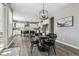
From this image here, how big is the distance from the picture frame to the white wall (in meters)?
0.15

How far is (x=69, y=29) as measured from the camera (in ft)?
18.2

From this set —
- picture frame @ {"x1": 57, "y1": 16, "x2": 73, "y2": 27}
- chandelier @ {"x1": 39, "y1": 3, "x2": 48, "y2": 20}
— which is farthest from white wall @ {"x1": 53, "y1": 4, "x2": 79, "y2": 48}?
chandelier @ {"x1": 39, "y1": 3, "x2": 48, "y2": 20}

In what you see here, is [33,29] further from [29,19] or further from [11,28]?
[11,28]

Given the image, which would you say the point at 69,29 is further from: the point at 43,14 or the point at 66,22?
the point at 43,14

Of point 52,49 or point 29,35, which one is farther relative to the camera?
point 29,35

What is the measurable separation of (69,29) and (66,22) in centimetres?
38

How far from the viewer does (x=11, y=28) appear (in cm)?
598

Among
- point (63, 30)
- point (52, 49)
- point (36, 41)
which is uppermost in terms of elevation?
point (63, 30)

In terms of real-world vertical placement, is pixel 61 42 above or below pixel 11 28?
below

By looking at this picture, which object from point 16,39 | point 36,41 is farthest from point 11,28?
point 36,41

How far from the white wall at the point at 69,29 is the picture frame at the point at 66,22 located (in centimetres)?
15

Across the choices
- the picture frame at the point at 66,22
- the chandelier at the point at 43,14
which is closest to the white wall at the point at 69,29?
the picture frame at the point at 66,22

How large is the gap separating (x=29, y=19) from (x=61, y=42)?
2.02m

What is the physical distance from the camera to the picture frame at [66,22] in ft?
17.8
